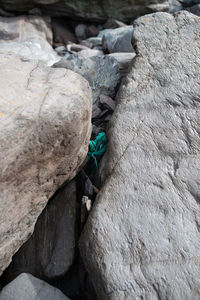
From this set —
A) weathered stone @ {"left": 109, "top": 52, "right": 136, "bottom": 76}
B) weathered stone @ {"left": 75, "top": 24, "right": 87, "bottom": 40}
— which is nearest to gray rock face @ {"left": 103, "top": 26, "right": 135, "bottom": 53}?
weathered stone @ {"left": 109, "top": 52, "right": 136, "bottom": 76}

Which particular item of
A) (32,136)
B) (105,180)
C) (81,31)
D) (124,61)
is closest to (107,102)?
(124,61)

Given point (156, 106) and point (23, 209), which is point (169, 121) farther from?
point (23, 209)

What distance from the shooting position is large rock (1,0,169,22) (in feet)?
15.7

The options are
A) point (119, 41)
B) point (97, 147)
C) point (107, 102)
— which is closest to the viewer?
point (97, 147)

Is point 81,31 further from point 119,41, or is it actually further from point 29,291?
point 29,291

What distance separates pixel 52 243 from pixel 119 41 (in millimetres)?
2846

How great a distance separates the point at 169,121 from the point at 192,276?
1115 mm

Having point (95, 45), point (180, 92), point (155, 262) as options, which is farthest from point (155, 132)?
point (95, 45)

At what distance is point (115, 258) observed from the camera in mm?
1604

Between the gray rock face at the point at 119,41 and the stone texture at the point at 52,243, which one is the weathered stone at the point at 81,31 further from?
the stone texture at the point at 52,243

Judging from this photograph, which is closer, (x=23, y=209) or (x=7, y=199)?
(x=7, y=199)

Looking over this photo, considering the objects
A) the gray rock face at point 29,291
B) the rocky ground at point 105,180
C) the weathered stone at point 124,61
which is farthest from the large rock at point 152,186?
the weathered stone at point 124,61

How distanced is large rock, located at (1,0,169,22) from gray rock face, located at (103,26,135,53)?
126 centimetres

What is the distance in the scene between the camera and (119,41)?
12.2 ft
